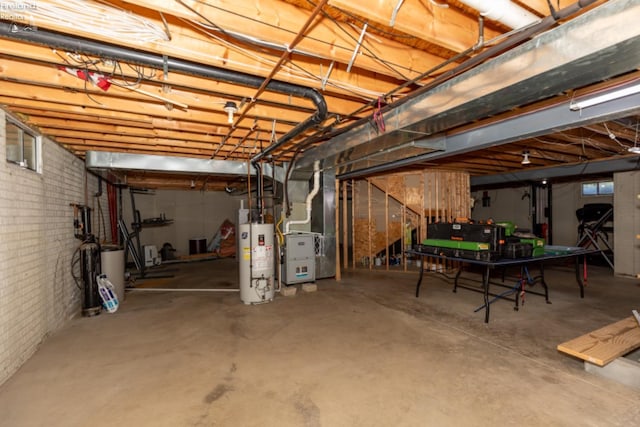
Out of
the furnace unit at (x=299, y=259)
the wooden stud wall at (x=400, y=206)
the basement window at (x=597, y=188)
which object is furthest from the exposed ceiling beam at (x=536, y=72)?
the basement window at (x=597, y=188)

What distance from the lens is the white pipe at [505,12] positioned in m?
1.38

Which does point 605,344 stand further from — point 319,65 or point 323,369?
point 319,65

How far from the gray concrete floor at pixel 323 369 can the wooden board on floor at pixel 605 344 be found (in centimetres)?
22

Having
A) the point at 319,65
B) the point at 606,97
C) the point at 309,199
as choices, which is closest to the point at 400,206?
the point at 309,199

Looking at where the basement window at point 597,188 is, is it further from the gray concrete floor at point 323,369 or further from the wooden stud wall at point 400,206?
the gray concrete floor at point 323,369

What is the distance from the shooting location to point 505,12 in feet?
4.76

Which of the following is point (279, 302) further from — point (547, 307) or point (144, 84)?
point (547, 307)

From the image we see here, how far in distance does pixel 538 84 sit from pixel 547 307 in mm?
3635

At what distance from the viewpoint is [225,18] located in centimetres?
163

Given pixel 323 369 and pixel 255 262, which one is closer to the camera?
pixel 323 369

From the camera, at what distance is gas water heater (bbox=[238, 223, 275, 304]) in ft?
14.5

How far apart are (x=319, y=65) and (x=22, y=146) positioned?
3194mm

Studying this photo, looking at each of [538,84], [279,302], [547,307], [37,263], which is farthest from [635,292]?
[37,263]

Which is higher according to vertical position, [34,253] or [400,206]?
[400,206]
